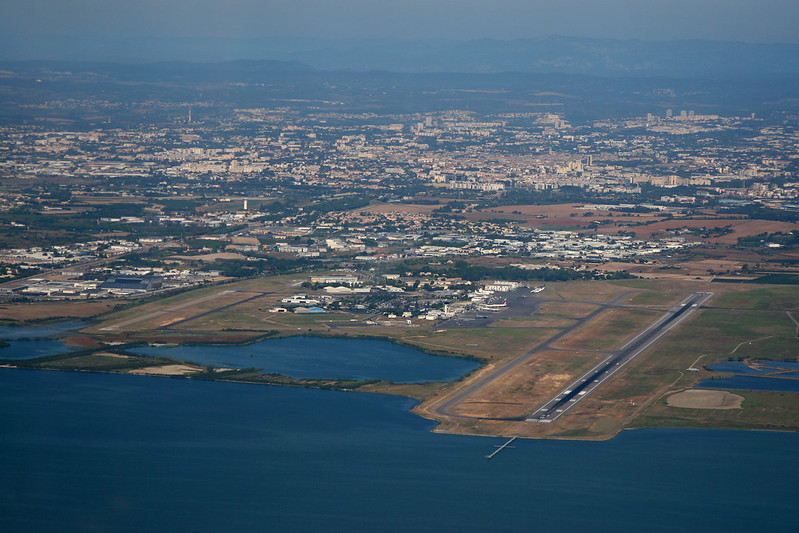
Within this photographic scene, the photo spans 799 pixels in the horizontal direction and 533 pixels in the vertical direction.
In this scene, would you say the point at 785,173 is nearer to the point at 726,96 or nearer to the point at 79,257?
the point at 79,257

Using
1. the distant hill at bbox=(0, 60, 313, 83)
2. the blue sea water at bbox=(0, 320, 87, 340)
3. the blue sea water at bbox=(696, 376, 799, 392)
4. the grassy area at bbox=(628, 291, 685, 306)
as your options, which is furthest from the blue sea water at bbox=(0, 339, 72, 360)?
the distant hill at bbox=(0, 60, 313, 83)

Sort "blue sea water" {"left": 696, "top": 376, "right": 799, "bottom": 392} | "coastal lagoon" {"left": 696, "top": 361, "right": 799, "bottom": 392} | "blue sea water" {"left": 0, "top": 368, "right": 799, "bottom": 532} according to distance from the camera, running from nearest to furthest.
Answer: "blue sea water" {"left": 0, "top": 368, "right": 799, "bottom": 532} < "blue sea water" {"left": 696, "top": 376, "right": 799, "bottom": 392} < "coastal lagoon" {"left": 696, "top": 361, "right": 799, "bottom": 392}

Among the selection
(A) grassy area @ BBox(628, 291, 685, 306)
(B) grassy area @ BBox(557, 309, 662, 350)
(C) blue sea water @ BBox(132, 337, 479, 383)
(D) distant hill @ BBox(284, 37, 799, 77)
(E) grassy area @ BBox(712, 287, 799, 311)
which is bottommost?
(C) blue sea water @ BBox(132, 337, 479, 383)

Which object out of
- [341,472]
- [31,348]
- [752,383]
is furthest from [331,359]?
[752,383]

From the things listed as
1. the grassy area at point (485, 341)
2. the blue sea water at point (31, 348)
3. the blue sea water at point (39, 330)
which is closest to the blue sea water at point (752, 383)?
the grassy area at point (485, 341)

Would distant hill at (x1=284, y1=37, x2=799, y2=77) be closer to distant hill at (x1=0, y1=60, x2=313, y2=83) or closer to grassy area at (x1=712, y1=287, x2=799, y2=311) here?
distant hill at (x1=0, y1=60, x2=313, y2=83)

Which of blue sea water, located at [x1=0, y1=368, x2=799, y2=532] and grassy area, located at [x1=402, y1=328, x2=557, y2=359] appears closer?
blue sea water, located at [x1=0, y1=368, x2=799, y2=532]

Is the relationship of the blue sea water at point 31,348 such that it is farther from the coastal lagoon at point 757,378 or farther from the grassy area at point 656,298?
the grassy area at point 656,298
